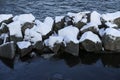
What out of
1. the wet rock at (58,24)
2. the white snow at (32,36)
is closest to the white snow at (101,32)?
the wet rock at (58,24)

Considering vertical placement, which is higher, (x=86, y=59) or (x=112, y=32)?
(x=112, y=32)

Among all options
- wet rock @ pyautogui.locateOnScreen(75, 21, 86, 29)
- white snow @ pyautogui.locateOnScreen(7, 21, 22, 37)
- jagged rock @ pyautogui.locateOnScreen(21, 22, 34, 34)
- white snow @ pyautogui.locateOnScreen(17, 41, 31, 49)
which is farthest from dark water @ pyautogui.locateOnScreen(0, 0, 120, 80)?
jagged rock @ pyautogui.locateOnScreen(21, 22, 34, 34)

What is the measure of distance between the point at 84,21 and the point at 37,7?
397 inches

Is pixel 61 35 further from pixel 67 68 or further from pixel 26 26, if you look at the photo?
pixel 67 68

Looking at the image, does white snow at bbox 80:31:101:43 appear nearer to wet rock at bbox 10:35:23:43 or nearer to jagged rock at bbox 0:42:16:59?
wet rock at bbox 10:35:23:43

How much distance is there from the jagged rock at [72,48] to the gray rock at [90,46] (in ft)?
1.76

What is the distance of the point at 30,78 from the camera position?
61.4 feet

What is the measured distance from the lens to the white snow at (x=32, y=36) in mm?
21562

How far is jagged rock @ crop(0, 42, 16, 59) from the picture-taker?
20609 mm

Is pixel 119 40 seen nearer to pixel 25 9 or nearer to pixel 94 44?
pixel 94 44

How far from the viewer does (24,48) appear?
68.8 ft

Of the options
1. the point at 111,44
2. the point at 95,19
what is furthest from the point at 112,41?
the point at 95,19

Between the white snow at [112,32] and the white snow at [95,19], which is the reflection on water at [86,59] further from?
the white snow at [95,19]

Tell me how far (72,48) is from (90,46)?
117 cm
